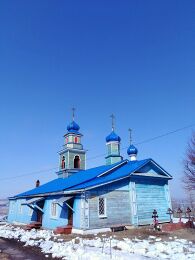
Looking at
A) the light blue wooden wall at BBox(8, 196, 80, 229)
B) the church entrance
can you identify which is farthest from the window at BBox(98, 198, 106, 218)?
the church entrance

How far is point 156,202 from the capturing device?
74.2 ft

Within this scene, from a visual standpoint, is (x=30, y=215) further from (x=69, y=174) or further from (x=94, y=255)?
(x=94, y=255)

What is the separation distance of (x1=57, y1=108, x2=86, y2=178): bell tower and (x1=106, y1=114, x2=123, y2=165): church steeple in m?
5.37

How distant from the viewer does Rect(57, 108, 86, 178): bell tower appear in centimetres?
3228

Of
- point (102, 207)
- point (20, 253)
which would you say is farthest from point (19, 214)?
point (20, 253)

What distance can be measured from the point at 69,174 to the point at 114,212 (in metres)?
13.1

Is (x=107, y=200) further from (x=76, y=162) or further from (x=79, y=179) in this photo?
(x=76, y=162)

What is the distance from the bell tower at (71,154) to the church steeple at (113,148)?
17.6ft

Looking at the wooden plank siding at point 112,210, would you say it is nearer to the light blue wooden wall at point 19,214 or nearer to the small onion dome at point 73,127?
the light blue wooden wall at point 19,214

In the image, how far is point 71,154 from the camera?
107ft

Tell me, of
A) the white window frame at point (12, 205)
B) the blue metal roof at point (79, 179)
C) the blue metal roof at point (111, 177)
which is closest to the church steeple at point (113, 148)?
the blue metal roof at point (79, 179)

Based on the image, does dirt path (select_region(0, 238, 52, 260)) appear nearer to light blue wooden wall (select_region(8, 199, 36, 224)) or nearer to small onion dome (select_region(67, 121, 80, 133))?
light blue wooden wall (select_region(8, 199, 36, 224))

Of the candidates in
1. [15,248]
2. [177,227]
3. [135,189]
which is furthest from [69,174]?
[15,248]

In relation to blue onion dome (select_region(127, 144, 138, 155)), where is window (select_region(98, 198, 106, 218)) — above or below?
below
